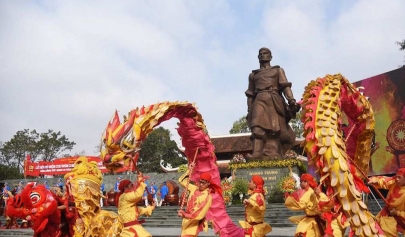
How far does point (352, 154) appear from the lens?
6105 millimetres

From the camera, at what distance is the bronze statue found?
16.1 m

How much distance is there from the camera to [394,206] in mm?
5234

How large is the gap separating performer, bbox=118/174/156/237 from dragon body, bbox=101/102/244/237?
0.42m

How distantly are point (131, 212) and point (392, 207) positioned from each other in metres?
Answer: 3.63

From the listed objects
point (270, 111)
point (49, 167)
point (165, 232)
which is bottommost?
point (165, 232)

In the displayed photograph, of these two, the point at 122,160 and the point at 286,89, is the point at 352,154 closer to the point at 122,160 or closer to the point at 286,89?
the point at 122,160

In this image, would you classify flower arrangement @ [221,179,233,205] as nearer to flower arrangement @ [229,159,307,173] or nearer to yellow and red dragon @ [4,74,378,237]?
flower arrangement @ [229,159,307,173]

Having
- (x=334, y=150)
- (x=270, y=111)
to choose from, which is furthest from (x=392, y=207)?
(x=270, y=111)

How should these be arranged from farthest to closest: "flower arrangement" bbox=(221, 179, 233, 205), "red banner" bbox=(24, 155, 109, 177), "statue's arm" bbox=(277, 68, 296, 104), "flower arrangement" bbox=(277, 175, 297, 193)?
1. "red banner" bbox=(24, 155, 109, 177)
2. "statue's arm" bbox=(277, 68, 296, 104)
3. "flower arrangement" bbox=(221, 179, 233, 205)
4. "flower arrangement" bbox=(277, 175, 297, 193)

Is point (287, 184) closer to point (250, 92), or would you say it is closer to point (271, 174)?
point (271, 174)

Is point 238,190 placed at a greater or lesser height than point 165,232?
greater

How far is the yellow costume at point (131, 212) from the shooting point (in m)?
6.05

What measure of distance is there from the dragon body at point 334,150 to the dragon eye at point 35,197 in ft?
9.83

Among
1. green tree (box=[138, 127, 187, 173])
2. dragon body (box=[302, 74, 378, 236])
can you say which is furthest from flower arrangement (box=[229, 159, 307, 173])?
green tree (box=[138, 127, 187, 173])
